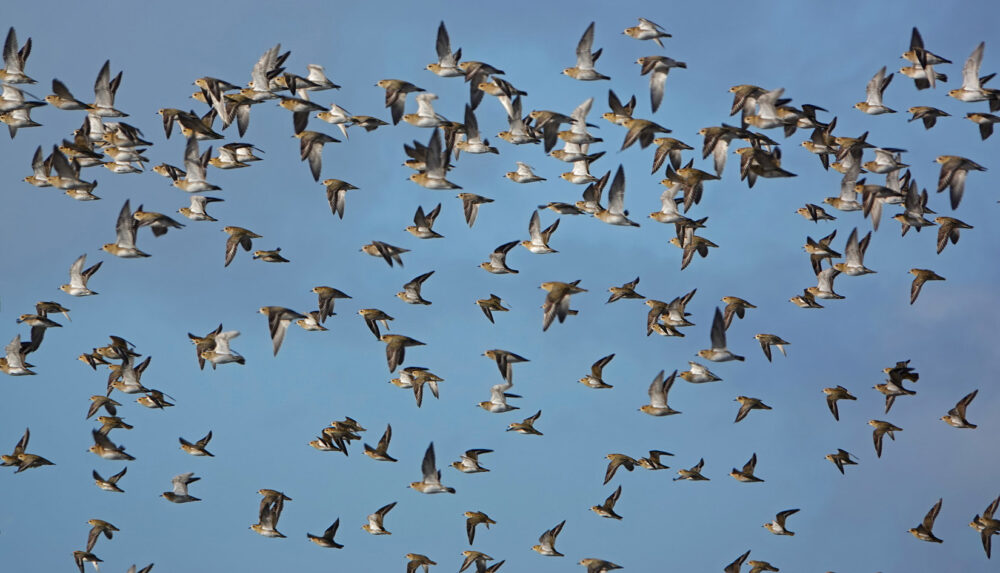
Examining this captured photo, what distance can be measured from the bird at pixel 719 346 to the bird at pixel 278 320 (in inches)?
495

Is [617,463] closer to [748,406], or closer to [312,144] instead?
[748,406]

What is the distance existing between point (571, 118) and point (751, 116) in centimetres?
556

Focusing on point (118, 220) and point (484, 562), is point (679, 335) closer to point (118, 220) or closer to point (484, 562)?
point (484, 562)

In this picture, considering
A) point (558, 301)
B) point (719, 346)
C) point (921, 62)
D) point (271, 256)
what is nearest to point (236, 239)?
point (271, 256)

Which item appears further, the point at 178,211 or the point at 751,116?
the point at 178,211

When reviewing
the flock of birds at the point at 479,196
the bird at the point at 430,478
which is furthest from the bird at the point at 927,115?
the bird at the point at 430,478

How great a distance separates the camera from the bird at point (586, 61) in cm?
4781

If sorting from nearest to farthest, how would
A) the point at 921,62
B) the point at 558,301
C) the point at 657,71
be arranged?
the point at 558,301 < the point at 921,62 < the point at 657,71

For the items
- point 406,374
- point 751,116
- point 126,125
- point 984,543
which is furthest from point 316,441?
point 984,543

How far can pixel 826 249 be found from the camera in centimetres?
5081

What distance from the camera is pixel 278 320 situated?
4666 cm

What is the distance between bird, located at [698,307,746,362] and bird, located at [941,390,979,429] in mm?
8585

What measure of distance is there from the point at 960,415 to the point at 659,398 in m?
10.1

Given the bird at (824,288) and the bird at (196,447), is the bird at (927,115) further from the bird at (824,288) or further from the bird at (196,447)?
the bird at (196,447)
